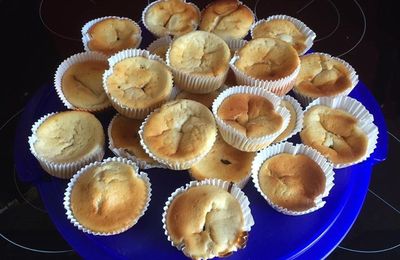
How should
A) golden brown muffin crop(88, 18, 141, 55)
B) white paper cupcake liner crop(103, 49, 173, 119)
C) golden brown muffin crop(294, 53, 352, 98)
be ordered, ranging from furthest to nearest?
golden brown muffin crop(88, 18, 141, 55) → golden brown muffin crop(294, 53, 352, 98) → white paper cupcake liner crop(103, 49, 173, 119)

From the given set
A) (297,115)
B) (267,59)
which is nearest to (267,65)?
(267,59)

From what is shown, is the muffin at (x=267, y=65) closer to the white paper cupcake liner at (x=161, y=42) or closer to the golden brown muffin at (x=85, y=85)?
the white paper cupcake liner at (x=161, y=42)

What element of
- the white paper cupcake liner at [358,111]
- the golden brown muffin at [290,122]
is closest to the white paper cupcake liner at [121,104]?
the golden brown muffin at [290,122]

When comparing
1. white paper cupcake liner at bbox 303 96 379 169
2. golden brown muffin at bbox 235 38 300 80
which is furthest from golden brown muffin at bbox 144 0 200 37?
white paper cupcake liner at bbox 303 96 379 169

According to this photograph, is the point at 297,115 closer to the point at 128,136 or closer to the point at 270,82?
the point at 270,82

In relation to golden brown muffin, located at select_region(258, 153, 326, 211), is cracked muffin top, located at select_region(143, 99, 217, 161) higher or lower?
higher

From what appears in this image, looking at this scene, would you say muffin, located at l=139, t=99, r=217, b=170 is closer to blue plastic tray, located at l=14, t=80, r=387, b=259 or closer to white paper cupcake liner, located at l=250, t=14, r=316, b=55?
blue plastic tray, located at l=14, t=80, r=387, b=259

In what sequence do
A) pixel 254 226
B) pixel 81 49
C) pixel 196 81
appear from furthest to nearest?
1. pixel 81 49
2. pixel 196 81
3. pixel 254 226
